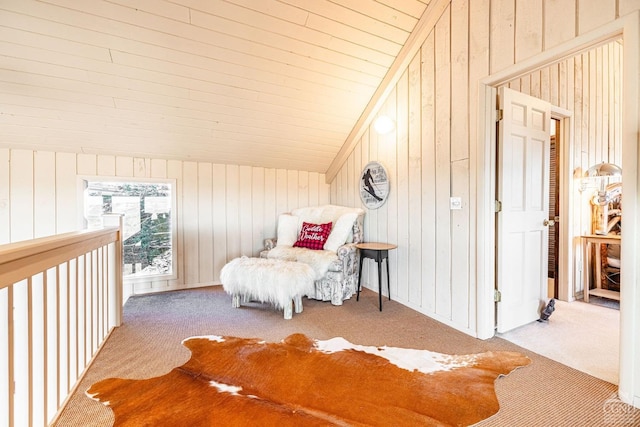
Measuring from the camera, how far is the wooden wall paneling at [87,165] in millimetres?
3191

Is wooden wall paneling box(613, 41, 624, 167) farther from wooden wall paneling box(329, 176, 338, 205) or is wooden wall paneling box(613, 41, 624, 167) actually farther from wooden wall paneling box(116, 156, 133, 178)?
wooden wall paneling box(116, 156, 133, 178)

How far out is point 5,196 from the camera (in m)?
2.93

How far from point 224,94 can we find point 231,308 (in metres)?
2.10

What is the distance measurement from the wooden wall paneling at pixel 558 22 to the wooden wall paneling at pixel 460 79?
551 mm

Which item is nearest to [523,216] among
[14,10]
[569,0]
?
[569,0]

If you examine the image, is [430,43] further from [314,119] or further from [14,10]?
[14,10]

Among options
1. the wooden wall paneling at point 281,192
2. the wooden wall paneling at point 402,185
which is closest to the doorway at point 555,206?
the wooden wall paneling at point 402,185

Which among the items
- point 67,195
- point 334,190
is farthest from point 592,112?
point 67,195

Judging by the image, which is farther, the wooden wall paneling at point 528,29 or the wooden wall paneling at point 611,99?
the wooden wall paneling at point 611,99

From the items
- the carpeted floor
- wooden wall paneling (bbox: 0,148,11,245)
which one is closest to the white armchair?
the carpeted floor

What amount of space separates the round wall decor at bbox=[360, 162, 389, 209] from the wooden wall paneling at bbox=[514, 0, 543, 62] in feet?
5.13

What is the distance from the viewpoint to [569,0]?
1663mm

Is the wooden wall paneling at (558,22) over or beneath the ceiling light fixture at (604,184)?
over

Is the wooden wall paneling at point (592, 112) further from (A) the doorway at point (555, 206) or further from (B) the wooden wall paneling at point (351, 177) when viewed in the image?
(B) the wooden wall paneling at point (351, 177)
